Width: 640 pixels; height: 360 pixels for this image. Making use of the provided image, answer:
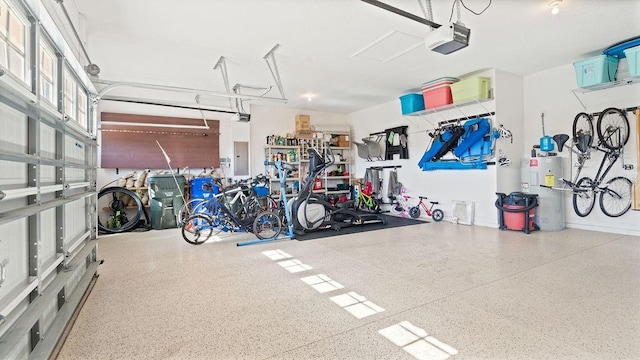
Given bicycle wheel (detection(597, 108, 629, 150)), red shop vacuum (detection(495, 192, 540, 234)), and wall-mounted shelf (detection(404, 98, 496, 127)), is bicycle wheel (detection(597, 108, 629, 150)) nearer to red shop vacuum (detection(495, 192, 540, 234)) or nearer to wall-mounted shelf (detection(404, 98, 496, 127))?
red shop vacuum (detection(495, 192, 540, 234))

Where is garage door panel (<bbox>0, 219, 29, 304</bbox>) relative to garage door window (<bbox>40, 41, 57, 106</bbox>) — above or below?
below

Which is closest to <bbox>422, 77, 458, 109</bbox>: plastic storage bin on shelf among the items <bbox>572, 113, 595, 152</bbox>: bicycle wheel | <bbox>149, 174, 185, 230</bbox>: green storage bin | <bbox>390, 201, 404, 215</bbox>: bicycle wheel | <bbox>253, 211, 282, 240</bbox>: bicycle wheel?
<bbox>572, 113, 595, 152</bbox>: bicycle wheel

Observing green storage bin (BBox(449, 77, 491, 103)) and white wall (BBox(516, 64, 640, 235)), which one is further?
green storage bin (BBox(449, 77, 491, 103))

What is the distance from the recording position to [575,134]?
16.6 feet

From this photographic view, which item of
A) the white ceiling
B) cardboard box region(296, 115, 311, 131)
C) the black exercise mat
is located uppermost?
the white ceiling

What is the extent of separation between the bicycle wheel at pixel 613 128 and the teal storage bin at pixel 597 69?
56 centimetres

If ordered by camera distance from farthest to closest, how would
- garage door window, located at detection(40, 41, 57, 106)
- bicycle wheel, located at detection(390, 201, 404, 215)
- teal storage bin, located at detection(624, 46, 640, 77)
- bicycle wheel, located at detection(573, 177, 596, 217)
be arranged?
bicycle wheel, located at detection(390, 201, 404, 215)
bicycle wheel, located at detection(573, 177, 596, 217)
teal storage bin, located at detection(624, 46, 640, 77)
garage door window, located at detection(40, 41, 57, 106)

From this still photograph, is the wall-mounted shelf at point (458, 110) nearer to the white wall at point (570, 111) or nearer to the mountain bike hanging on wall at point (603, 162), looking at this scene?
the white wall at point (570, 111)

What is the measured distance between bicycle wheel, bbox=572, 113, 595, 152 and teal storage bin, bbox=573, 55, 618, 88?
62 centimetres

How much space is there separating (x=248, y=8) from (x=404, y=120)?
5069mm

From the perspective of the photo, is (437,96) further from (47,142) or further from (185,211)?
(47,142)

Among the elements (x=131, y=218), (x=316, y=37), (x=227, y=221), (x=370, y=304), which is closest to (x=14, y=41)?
(x=370, y=304)

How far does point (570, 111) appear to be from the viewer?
521cm

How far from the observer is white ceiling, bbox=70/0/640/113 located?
3.35 metres
